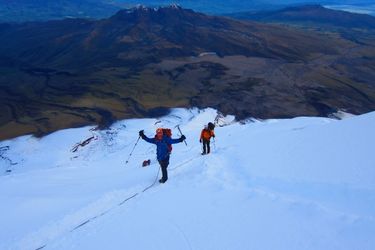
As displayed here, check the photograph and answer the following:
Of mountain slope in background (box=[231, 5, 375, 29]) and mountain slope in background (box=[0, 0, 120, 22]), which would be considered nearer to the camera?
mountain slope in background (box=[231, 5, 375, 29])

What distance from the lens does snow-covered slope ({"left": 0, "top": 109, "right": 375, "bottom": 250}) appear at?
5.93 m

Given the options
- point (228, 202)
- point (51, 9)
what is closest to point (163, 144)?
point (228, 202)

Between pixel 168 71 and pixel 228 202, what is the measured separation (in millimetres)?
34144

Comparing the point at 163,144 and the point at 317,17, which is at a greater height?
the point at 163,144

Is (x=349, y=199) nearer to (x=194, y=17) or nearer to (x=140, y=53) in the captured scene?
(x=140, y=53)

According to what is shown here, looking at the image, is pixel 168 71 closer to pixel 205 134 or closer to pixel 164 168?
pixel 205 134

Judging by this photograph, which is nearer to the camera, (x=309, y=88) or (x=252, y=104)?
(x=252, y=104)

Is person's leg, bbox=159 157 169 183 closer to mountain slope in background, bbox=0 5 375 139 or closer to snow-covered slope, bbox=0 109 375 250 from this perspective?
snow-covered slope, bbox=0 109 375 250

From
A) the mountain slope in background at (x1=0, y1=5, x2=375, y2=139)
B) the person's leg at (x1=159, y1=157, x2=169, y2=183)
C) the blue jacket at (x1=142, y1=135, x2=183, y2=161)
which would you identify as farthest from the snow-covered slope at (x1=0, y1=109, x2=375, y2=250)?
the mountain slope in background at (x1=0, y1=5, x2=375, y2=139)

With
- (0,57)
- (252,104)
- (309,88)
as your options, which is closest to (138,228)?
(252,104)

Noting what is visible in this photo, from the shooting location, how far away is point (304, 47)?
5244 centimetres

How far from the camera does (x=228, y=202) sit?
732cm

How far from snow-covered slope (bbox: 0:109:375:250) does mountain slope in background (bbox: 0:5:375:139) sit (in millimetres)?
18307

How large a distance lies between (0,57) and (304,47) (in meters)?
37.3
